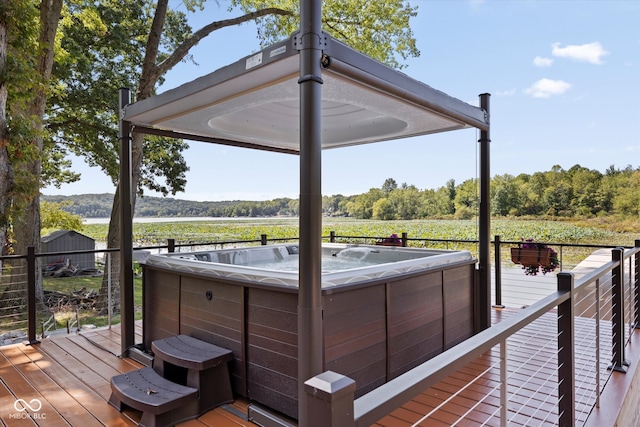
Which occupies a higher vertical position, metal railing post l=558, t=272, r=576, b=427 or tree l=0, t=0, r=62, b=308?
tree l=0, t=0, r=62, b=308

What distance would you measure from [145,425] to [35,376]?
1.39 m

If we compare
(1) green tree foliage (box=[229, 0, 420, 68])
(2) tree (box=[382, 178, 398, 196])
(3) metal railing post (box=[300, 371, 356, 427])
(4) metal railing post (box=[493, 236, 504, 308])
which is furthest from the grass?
(2) tree (box=[382, 178, 398, 196])

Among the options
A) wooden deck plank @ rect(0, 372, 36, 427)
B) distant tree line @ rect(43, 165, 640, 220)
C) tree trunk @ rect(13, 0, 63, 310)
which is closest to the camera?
wooden deck plank @ rect(0, 372, 36, 427)

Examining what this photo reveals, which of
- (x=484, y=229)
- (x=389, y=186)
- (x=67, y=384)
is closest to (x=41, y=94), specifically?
(x=67, y=384)

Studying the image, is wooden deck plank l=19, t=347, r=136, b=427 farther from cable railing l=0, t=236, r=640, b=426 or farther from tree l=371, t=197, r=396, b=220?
tree l=371, t=197, r=396, b=220

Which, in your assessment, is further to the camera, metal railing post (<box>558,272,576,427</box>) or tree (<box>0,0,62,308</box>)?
tree (<box>0,0,62,308</box>)

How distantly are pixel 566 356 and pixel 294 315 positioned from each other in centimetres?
137

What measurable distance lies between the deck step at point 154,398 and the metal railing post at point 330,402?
6.21 feet

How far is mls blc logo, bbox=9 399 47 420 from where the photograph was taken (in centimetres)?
242

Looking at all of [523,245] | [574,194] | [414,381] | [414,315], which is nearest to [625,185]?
[574,194]

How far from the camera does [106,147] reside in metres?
8.80

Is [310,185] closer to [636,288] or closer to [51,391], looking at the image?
[51,391]

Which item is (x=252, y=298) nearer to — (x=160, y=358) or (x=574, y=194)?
(x=160, y=358)

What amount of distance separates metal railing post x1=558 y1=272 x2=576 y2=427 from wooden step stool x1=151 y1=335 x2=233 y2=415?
185 centimetres
